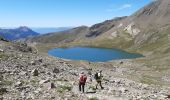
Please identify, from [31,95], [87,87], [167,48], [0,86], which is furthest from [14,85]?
[167,48]

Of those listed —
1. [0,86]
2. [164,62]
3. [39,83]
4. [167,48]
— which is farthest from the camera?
[167,48]

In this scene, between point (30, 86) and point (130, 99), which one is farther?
point (30, 86)

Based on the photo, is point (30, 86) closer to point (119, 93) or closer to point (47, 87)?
point (47, 87)

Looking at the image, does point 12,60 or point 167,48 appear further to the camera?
point 167,48

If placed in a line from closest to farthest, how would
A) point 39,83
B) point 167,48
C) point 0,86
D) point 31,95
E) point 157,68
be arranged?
point 31,95, point 0,86, point 39,83, point 157,68, point 167,48

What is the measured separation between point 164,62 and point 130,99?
327 ft

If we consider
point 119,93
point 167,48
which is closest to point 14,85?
point 119,93

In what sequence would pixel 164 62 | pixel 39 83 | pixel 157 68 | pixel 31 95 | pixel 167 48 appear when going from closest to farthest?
pixel 31 95 < pixel 39 83 < pixel 157 68 < pixel 164 62 < pixel 167 48

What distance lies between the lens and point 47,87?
35281mm

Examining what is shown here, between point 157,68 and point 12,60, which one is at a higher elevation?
point 12,60

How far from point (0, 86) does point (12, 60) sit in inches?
749

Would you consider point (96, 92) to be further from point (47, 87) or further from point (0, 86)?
point (0, 86)

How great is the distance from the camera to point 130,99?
31.4 metres

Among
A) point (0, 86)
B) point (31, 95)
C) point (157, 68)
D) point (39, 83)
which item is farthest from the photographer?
point (157, 68)
